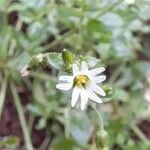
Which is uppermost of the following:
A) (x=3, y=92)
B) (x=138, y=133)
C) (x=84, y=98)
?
(x=84, y=98)

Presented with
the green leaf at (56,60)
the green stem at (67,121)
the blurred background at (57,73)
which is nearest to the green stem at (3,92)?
the blurred background at (57,73)

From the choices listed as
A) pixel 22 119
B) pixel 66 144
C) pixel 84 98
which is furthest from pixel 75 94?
pixel 22 119

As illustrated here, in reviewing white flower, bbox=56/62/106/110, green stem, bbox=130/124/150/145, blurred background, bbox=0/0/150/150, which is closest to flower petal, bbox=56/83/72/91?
white flower, bbox=56/62/106/110

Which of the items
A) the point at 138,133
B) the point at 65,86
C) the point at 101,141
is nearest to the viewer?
the point at 65,86

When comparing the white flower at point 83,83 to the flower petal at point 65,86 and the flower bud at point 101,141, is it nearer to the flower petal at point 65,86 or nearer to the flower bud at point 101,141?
the flower petal at point 65,86

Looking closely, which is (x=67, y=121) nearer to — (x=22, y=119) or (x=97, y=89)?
(x=22, y=119)

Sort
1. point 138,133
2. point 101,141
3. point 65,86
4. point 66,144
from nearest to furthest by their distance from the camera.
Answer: point 65,86
point 101,141
point 66,144
point 138,133

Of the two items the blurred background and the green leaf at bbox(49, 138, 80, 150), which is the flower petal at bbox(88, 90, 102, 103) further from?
the green leaf at bbox(49, 138, 80, 150)

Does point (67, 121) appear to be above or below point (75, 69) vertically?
below

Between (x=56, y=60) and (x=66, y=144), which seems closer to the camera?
(x=56, y=60)
